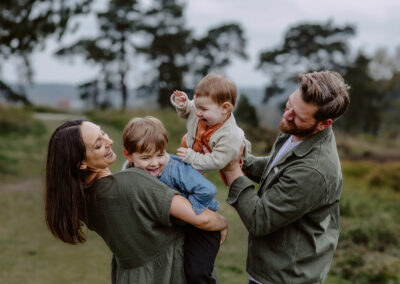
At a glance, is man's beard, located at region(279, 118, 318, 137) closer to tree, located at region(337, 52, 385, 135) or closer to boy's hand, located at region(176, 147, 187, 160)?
boy's hand, located at region(176, 147, 187, 160)

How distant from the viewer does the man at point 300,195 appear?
1.78 meters

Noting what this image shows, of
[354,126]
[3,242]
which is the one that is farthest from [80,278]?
[354,126]

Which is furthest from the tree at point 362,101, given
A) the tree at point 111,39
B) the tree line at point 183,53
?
the tree at point 111,39

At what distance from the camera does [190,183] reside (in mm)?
1979

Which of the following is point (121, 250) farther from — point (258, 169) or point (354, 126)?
point (354, 126)

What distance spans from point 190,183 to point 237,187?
23 cm

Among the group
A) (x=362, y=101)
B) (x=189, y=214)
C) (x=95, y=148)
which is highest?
(x=95, y=148)

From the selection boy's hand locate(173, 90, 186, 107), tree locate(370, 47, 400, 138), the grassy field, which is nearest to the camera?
boy's hand locate(173, 90, 186, 107)

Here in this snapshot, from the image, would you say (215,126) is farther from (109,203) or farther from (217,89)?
(109,203)

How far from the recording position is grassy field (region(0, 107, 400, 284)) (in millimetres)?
5395

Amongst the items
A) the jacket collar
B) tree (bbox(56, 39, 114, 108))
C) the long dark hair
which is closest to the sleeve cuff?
the jacket collar

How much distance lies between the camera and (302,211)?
5.89 ft

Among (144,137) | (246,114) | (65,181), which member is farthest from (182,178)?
(246,114)

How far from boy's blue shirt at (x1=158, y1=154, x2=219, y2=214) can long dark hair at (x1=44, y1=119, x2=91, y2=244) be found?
40 cm
